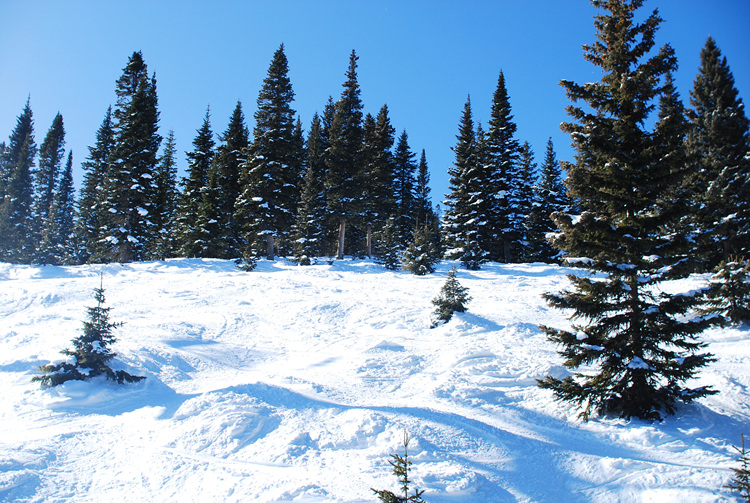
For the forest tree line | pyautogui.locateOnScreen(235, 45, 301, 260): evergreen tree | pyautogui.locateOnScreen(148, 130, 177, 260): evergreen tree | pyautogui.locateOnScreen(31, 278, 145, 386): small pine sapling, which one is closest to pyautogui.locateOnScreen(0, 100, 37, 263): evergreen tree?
the forest tree line

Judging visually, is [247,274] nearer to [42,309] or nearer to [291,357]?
[42,309]

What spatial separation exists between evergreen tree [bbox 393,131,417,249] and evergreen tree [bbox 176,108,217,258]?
21595mm

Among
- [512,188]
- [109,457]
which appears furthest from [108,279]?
[512,188]

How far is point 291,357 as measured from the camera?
12.1 meters

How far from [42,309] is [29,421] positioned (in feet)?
34.9

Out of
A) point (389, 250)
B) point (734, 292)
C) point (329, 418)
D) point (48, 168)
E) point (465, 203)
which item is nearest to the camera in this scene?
point (329, 418)

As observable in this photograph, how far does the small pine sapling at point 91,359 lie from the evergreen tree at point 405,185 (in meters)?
39.2

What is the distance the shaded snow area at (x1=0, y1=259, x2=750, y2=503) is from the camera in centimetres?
552

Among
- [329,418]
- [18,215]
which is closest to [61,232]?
[18,215]

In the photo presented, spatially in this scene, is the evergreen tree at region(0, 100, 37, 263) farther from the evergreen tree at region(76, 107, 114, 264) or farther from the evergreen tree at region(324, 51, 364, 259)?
the evergreen tree at region(324, 51, 364, 259)

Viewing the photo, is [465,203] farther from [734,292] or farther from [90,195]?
[90,195]

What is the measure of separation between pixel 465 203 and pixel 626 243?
27182 mm

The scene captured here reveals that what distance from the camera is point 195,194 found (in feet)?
125

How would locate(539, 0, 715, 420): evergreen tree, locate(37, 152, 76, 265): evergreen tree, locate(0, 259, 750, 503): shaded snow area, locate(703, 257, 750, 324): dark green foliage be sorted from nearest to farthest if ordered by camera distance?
locate(0, 259, 750, 503): shaded snow area, locate(539, 0, 715, 420): evergreen tree, locate(703, 257, 750, 324): dark green foliage, locate(37, 152, 76, 265): evergreen tree
